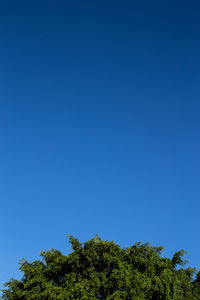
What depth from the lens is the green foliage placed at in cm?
2392

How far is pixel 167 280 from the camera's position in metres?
24.6

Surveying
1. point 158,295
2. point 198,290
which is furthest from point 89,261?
point 198,290

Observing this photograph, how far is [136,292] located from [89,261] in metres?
5.32

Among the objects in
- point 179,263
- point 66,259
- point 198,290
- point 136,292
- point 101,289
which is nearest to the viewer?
point 136,292

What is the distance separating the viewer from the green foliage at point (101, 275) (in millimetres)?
23922

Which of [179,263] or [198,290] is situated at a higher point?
[179,263]

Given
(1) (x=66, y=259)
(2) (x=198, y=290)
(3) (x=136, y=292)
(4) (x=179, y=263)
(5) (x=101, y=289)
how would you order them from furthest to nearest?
(2) (x=198, y=290) → (4) (x=179, y=263) → (1) (x=66, y=259) → (5) (x=101, y=289) → (3) (x=136, y=292)

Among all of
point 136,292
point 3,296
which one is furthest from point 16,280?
point 136,292

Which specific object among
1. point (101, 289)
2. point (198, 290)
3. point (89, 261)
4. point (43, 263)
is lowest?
point (198, 290)

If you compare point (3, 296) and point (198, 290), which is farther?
point (198, 290)

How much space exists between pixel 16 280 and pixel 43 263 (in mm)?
3127

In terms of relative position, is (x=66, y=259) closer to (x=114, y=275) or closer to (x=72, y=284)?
(x=72, y=284)

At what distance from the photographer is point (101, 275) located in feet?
84.0

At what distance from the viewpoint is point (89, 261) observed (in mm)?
26531
